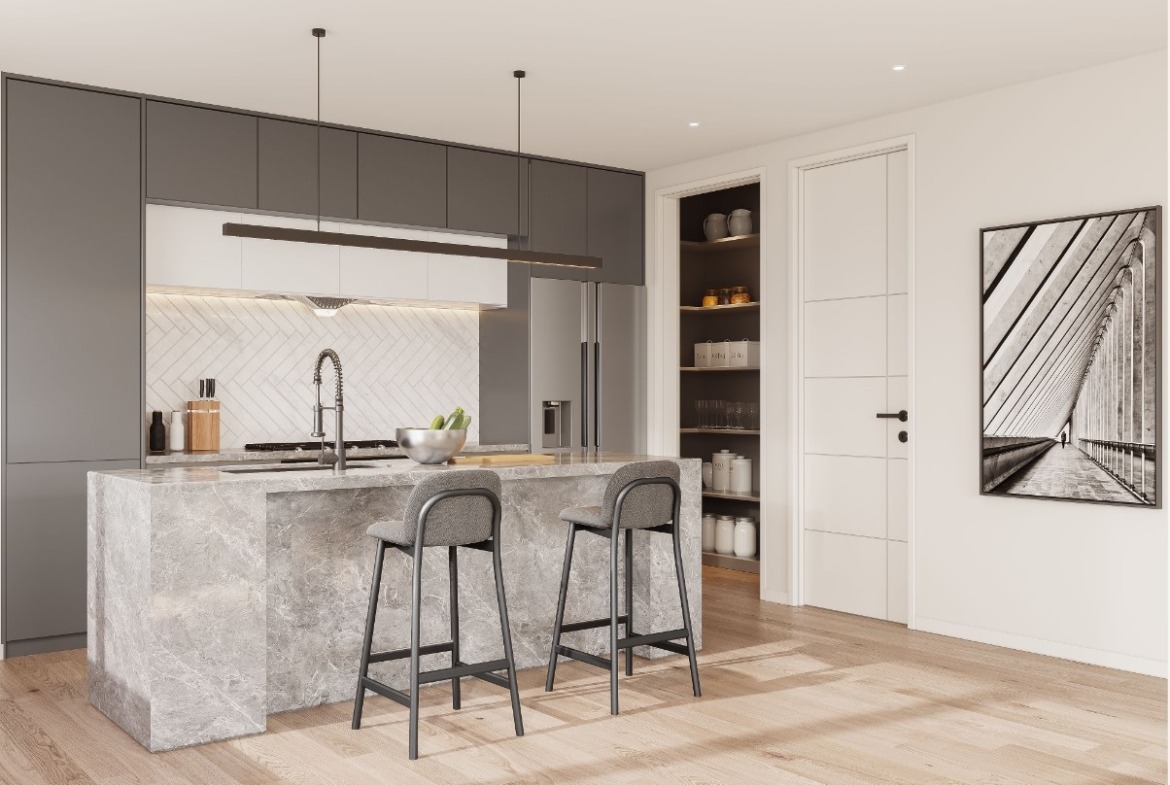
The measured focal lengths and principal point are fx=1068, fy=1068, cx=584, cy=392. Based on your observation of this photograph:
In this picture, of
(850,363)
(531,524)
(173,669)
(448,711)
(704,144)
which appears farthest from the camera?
(704,144)

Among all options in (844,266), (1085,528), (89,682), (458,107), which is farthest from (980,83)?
(89,682)

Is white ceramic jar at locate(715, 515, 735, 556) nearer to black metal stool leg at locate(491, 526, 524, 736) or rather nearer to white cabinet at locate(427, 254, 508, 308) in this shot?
white cabinet at locate(427, 254, 508, 308)

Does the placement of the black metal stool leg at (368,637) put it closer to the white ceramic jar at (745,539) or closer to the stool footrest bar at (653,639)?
the stool footrest bar at (653,639)

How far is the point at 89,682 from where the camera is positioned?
4023 millimetres

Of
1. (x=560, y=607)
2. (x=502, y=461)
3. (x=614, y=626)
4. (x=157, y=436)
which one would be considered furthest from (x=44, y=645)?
(x=614, y=626)

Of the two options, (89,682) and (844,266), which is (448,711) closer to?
(89,682)

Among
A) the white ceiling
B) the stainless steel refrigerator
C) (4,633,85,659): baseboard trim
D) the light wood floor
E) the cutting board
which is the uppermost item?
the white ceiling

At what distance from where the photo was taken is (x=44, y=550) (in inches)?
192

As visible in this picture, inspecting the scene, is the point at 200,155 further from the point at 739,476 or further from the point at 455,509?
the point at 739,476

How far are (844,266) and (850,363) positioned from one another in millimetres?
540

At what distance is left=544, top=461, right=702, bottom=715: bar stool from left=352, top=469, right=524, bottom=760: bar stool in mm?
448

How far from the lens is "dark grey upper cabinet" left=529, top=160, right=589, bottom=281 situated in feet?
21.5

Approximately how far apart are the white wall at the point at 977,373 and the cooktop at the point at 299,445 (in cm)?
294

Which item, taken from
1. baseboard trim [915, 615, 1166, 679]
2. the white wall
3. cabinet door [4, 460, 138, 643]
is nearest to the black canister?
cabinet door [4, 460, 138, 643]
